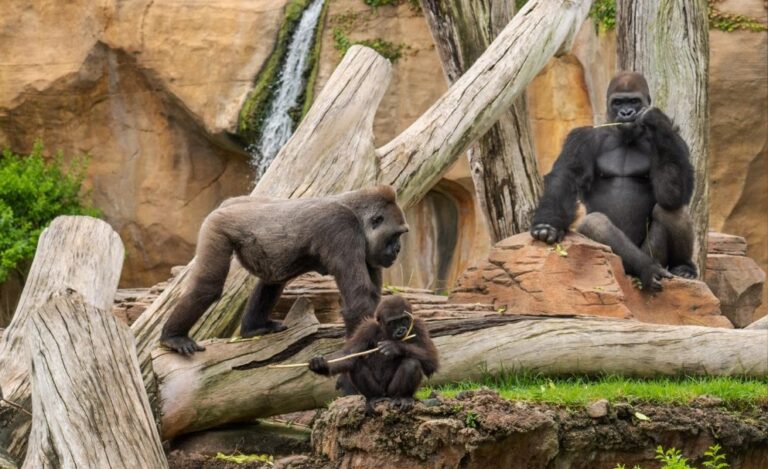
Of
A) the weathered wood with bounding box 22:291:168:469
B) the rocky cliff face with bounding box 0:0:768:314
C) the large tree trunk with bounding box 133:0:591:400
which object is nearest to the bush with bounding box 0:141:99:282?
the rocky cliff face with bounding box 0:0:768:314

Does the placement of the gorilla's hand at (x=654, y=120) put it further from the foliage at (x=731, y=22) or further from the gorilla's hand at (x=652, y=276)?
the foliage at (x=731, y=22)

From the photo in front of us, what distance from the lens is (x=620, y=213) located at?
8.52m

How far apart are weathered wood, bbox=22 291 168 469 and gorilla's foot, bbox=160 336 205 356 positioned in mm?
796

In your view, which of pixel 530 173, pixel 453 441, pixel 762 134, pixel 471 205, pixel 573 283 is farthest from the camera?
pixel 471 205

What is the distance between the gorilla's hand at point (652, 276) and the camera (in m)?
7.98

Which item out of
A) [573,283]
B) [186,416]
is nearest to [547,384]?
[573,283]

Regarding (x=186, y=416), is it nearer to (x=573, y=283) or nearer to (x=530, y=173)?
(x=573, y=283)

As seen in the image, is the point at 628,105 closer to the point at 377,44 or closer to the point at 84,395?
the point at 84,395

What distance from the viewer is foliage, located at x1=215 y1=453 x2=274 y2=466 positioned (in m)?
5.79

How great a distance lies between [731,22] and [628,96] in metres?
5.11

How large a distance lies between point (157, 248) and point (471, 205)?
3.84 metres

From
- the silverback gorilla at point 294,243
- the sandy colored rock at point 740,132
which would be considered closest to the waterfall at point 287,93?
the sandy colored rock at point 740,132

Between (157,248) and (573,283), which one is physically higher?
(573,283)

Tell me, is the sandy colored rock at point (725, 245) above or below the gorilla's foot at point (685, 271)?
below
